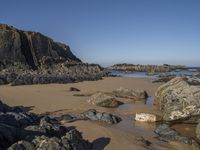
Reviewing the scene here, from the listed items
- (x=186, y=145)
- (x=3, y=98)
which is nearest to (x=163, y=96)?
(x=186, y=145)

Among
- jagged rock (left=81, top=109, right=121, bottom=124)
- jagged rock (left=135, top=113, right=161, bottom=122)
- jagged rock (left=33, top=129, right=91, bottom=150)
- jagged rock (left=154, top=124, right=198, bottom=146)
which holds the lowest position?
jagged rock (left=154, top=124, right=198, bottom=146)

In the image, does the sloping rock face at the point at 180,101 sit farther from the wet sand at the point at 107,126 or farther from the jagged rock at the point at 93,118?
the jagged rock at the point at 93,118

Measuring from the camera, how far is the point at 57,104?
14070 millimetres

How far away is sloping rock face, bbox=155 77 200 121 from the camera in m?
11.4

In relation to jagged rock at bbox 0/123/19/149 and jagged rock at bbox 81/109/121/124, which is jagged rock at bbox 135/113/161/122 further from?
jagged rock at bbox 0/123/19/149

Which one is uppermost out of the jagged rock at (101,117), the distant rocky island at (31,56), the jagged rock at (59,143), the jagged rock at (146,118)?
the distant rocky island at (31,56)

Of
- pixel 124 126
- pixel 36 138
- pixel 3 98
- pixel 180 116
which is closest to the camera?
pixel 36 138

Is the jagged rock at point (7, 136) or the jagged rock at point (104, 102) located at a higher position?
the jagged rock at point (7, 136)

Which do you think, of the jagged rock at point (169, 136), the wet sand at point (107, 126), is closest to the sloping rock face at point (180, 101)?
the wet sand at point (107, 126)

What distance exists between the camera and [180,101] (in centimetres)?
1220

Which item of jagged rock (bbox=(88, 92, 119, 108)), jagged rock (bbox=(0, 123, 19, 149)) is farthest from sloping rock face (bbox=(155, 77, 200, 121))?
jagged rock (bbox=(0, 123, 19, 149))

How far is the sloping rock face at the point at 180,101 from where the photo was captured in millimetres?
11367

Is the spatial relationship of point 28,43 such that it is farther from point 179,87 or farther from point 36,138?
point 36,138

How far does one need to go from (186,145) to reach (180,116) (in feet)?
9.28
